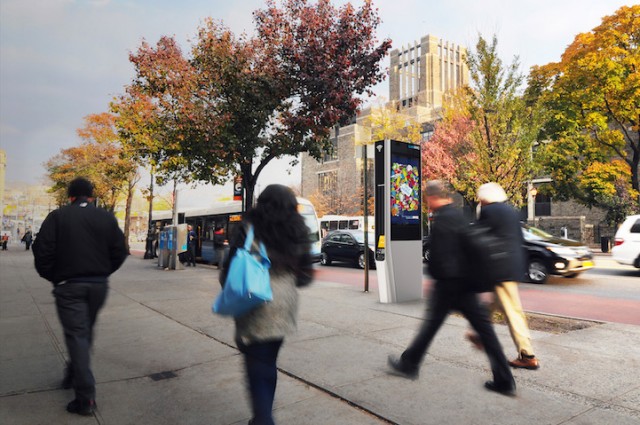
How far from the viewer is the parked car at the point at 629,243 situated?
13394 millimetres

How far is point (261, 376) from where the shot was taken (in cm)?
259

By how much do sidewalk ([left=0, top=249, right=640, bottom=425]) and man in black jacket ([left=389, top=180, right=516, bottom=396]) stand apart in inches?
8.8

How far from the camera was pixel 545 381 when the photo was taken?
4.14 metres

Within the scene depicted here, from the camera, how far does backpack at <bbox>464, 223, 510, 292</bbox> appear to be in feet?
12.4

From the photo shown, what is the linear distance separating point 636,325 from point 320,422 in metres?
5.75

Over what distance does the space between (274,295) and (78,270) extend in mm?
1872

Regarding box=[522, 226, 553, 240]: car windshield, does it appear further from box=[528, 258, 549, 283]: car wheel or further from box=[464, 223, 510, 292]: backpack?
box=[464, 223, 510, 292]: backpack

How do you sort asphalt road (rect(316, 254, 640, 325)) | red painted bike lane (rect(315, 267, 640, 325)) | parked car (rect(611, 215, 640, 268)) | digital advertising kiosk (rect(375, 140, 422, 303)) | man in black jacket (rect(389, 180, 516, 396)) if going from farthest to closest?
parked car (rect(611, 215, 640, 268)) → digital advertising kiosk (rect(375, 140, 422, 303)) → asphalt road (rect(316, 254, 640, 325)) → red painted bike lane (rect(315, 267, 640, 325)) → man in black jacket (rect(389, 180, 516, 396))

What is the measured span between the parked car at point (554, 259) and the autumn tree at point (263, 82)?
683cm

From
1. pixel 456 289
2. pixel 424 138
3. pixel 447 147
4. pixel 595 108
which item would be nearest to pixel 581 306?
pixel 456 289

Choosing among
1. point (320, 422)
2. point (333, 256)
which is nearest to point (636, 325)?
point (320, 422)

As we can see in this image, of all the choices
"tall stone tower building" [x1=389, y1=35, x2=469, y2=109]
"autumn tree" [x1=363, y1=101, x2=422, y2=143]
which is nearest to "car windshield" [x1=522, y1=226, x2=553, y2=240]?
"autumn tree" [x1=363, y1=101, x2=422, y2=143]

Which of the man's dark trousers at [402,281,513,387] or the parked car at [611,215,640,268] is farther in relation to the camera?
the parked car at [611,215,640,268]

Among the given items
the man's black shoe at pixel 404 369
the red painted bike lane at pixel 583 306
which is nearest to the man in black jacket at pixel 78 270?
the man's black shoe at pixel 404 369
